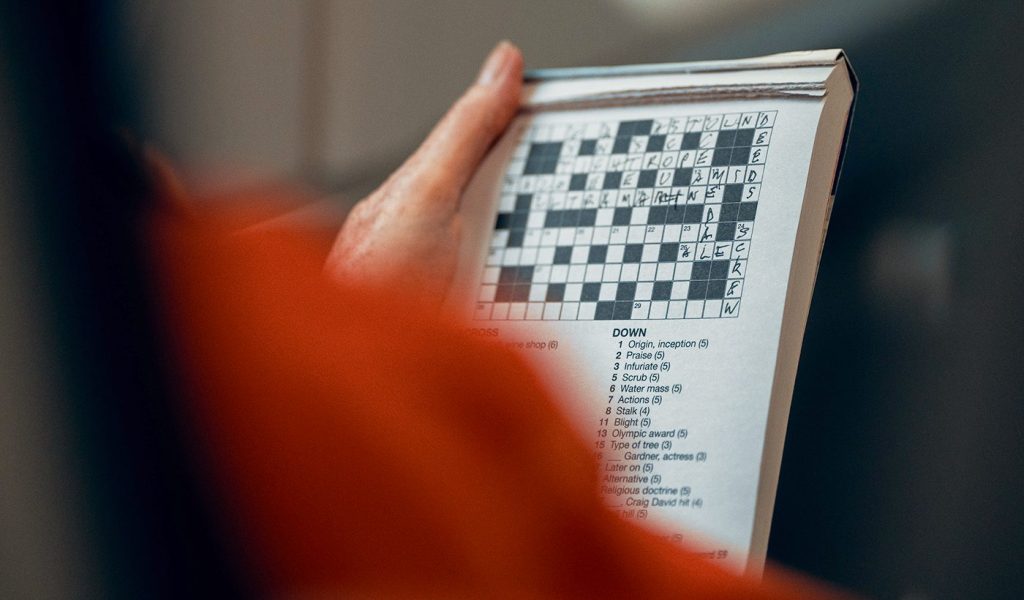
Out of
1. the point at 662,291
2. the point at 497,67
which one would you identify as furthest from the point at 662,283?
the point at 497,67

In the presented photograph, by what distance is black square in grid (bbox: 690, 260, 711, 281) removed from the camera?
60 cm

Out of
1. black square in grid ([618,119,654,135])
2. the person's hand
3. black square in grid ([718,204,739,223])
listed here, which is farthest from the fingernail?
black square in grid ([718,204,739,223])

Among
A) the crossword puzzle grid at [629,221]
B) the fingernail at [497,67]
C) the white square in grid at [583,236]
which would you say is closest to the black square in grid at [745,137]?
the crossword puzzle grid at [629,221]

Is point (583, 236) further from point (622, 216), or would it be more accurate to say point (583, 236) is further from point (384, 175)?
point (384, 175)

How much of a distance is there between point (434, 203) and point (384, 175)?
25.9 inches

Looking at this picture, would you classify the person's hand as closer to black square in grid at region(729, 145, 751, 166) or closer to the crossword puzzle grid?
the crossword puzzle grid

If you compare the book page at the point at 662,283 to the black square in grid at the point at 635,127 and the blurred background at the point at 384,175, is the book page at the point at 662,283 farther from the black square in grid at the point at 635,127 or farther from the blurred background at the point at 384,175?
the blurred background at the point at 384,175

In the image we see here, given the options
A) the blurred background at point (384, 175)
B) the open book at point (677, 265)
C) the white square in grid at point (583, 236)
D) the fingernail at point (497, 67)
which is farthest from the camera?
the fingernail at point (497, 67)

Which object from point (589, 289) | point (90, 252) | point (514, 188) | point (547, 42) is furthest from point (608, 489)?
point (547, 42)

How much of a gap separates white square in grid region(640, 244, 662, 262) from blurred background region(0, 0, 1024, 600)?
20 cm

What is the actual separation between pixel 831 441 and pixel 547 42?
0.69m

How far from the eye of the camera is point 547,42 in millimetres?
1394

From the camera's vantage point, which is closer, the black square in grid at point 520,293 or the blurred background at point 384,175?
the blurred background at point 384,175

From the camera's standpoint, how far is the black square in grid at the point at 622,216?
2.12ft
